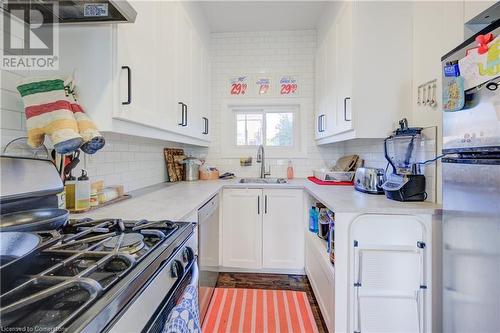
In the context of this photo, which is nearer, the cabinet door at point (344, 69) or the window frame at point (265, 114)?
the cabinet door at point (344, 69)

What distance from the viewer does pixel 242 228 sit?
2.52 m

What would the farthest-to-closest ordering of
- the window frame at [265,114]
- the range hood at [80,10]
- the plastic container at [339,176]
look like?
the window frame at [265,114] < the plastic container at [339,176] < the range hood at [80,10]

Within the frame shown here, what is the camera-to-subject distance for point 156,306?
27.2 inches

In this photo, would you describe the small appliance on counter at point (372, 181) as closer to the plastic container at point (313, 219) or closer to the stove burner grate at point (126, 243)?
the plastic container at point (313, 219)

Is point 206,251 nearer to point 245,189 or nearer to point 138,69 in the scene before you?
point 245,189

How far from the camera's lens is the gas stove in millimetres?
444

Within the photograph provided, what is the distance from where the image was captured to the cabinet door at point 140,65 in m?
1.20

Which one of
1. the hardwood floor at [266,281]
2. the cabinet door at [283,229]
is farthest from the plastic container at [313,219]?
the hardwood floor at [266,281]

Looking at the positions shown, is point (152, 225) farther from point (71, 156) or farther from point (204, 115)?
point (204, 115)

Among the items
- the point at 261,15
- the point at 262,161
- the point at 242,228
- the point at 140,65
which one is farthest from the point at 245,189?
the point at 261,15

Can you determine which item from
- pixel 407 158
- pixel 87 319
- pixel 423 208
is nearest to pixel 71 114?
pixel 87 319

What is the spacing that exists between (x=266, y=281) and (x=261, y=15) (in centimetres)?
274

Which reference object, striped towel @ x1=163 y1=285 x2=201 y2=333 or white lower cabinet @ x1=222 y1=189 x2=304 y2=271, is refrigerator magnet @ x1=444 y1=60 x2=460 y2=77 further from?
white lower cabinet @ x1=222 y1=189 x2=304 y2=271

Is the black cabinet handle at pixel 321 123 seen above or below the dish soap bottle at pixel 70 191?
above
